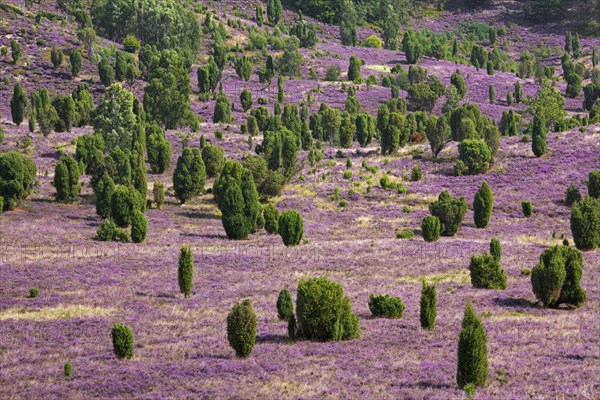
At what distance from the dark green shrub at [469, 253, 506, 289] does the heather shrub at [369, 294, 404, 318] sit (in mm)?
7974

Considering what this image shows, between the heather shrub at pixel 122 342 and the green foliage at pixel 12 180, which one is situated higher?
the green foliage at pixel 12 180

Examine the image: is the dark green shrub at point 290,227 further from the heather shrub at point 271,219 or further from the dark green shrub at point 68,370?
the dark green shrub at point 68,370

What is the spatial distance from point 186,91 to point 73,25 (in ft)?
167

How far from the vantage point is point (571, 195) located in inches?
2766

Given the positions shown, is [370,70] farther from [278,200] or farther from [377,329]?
[377,329]

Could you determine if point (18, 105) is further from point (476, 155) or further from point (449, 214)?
point (449, 214)

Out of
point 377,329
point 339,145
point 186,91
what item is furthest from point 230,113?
point 377,329

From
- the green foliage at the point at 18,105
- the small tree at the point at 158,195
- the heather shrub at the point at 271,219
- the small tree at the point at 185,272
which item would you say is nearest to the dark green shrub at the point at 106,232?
the heather shrub at the point at 271,219

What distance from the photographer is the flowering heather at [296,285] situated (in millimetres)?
26078

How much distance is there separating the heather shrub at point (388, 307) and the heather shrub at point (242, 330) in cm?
853

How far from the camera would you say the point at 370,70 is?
14812 cm

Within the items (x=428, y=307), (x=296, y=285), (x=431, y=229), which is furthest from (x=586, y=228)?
(x=428, y=307)

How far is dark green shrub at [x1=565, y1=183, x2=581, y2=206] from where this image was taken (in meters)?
69.9

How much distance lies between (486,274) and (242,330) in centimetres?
1776
